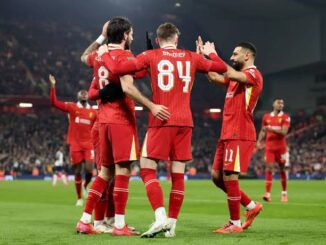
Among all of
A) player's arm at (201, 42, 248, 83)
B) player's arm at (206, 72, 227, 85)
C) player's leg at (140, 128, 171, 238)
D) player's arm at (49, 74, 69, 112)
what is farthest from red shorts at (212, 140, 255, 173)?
player's arm at (49, 74, 69, 112)

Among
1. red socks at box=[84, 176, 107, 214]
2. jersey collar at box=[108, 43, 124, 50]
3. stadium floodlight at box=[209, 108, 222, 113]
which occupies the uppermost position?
stadium floodlight at box=[209, 108, 222, 113]

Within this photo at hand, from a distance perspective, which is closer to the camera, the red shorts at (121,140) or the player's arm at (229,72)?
the red shorts at (121,140)

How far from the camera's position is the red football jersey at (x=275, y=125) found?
53.3ft

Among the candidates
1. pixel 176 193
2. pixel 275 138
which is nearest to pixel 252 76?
pixel 176 193

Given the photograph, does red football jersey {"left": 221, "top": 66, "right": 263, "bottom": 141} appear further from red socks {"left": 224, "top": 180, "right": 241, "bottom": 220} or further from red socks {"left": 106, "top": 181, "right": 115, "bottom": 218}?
red socks {"left": 106, "top": 181, "right": 115, "bottom": 218}

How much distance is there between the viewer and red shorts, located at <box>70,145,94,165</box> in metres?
14.5

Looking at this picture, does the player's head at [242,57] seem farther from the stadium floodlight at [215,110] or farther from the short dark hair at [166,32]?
the stadium floodlight at [215,110]

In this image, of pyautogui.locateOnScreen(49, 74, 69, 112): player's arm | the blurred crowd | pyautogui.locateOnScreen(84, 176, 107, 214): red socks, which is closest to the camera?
pyautogui.locateOnScreen(84, 176, 107, 214): red socks

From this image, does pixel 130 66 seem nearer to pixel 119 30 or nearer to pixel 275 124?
pixel 119 30

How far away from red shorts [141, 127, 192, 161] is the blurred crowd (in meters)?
34.4

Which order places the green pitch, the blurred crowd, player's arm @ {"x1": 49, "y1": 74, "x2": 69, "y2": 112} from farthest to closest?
the blurred crowd → player's arm @ {"x1": 49, "y1": 74, "x2": 69, "y2": 112} → the green pitch

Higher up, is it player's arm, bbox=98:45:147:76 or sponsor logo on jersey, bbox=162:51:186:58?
sponsor logo on jersey, bbox=162:51:186:58

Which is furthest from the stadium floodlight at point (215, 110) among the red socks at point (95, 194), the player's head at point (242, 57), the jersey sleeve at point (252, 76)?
the red socks at point (95, 194)

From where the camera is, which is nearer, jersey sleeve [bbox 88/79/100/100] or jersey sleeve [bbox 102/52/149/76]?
jersey sleeve [bbox 102/52/149/76]
